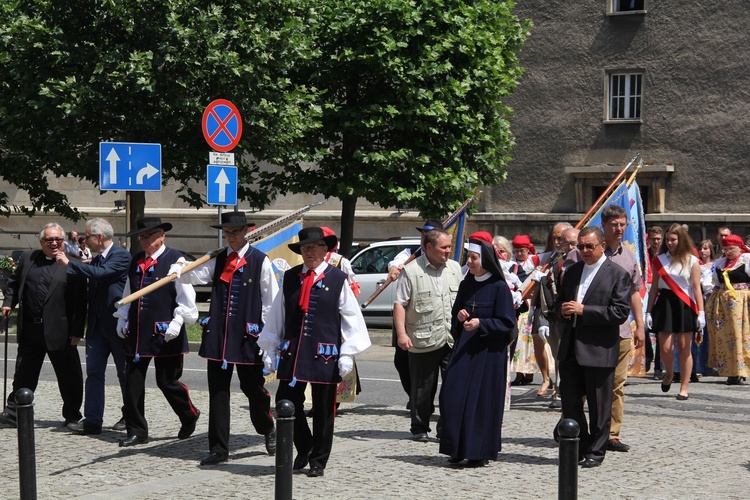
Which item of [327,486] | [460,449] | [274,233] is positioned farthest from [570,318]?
[274,233]

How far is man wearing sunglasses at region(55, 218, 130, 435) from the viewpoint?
10.2 metres

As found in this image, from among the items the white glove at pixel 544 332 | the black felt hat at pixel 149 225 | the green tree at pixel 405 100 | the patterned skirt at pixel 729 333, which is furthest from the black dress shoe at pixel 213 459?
the green tree at pixel 405 100

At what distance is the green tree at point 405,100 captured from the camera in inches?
945

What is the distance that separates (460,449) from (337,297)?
4.74ft

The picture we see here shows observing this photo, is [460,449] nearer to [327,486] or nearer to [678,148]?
[327,486]

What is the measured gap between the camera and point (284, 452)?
20.2 feet

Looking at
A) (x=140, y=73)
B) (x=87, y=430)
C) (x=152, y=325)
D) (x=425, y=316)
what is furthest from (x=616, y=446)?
(x=140, y=73)

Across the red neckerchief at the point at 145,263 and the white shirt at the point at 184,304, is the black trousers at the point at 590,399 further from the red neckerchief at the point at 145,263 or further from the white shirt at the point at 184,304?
the red neckerchief at the point at 145,263

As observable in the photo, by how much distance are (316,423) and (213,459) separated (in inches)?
35.0

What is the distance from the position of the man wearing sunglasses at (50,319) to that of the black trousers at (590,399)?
428 centimetres

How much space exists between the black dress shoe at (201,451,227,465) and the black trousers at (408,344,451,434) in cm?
179

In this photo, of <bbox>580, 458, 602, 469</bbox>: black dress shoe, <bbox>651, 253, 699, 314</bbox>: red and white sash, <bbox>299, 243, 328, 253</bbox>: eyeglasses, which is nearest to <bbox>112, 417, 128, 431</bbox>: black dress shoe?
<bbox>299, 243, 328, 253</bbox>: eyeglasses

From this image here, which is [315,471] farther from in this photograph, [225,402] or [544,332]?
[544,332]

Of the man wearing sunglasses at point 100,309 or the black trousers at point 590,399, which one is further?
the man wearing sunglasses at point 100,309
